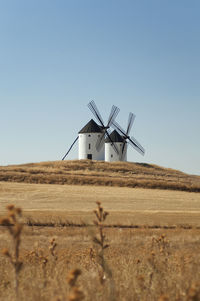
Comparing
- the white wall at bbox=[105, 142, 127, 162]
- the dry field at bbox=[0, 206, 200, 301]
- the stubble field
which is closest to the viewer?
the dry field at bbox=[0, 206, 200, 301]

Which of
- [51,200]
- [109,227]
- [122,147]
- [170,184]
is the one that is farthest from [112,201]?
[122,147]

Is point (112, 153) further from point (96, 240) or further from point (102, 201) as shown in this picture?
point (96, 240)

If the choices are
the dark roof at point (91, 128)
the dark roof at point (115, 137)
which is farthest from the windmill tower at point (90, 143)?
the dark roof at point (115, 137)

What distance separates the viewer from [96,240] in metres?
3.08

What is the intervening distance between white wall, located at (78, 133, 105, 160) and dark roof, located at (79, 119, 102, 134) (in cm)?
75

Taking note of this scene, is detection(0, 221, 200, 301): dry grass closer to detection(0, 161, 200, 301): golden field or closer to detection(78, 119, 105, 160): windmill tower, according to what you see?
detection(0, 161, 200, 301): golden field

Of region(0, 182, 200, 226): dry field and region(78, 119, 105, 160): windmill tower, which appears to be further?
region(78, 119, 105, 160): windmill tower

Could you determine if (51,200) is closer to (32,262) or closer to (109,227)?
(109,227)

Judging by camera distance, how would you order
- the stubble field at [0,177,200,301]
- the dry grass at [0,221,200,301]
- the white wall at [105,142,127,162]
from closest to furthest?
1. the dry grass at [0,221,200,301]
2. the stubble field at [0,177,200,301]
3. the white wall at [105,142,127,162]

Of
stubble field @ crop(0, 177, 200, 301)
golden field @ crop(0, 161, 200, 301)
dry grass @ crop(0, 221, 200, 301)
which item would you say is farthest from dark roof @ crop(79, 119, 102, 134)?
dry grass @ crop(0, 221, 200, 301)

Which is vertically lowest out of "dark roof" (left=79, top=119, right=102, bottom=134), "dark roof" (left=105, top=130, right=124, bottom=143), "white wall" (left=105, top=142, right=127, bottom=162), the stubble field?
the stubble field

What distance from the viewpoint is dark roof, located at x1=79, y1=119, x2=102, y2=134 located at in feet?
210

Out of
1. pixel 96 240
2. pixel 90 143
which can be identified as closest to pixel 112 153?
→ pixel 90 143

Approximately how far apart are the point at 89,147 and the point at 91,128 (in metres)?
3.77
